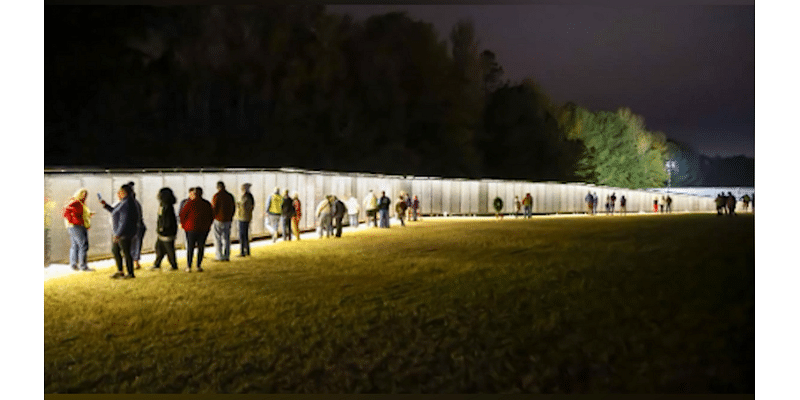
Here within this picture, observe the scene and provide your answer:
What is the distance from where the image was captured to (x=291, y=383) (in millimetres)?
6570

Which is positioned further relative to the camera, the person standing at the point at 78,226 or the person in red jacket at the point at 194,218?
the person in red jacket at the point at 194,218

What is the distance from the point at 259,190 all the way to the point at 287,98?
26.9 meters

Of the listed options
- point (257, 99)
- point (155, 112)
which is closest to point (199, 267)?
point (155, 112)

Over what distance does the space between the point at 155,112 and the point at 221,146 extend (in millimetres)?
4714

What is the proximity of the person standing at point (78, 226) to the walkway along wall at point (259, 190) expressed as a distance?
948 mm

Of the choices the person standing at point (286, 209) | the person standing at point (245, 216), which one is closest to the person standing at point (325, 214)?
the person standing at point (286, 209)

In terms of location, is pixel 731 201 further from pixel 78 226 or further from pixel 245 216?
pixel 78 226

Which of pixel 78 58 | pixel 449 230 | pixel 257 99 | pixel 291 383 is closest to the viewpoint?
pixel 291 383

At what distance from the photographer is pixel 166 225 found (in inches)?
549

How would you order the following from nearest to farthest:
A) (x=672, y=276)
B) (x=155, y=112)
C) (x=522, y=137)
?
(x=672, y=276) < (x=155, y=112) < (x=522, y=137)

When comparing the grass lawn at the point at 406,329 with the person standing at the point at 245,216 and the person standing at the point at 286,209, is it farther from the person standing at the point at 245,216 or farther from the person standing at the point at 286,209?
the person standing at the point at 286,209

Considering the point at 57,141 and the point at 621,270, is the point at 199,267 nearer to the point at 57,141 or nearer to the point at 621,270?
the point at 621,270

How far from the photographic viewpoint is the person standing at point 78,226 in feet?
46.0

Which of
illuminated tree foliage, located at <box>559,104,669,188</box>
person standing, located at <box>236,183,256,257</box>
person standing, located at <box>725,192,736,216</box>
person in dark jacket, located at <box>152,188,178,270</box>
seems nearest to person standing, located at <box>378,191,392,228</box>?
person standing, located at <box>236,183,256,257</box>
